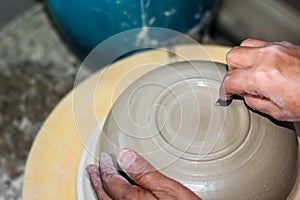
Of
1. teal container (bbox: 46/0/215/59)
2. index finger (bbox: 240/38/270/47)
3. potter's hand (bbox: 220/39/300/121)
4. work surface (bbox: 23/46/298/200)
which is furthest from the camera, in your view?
teal container (bbox: 46/0/215/59)

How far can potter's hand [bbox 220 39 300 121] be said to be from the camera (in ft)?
3.07

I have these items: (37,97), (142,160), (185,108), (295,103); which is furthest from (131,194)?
(37,97)

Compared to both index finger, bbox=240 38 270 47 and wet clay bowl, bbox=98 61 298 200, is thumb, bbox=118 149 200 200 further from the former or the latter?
index finger, bbox=240 38 270 47

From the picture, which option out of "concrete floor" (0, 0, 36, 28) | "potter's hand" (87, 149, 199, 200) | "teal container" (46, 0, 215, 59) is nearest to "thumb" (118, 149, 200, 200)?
"potter's hand" (87, 149, 199, 200)

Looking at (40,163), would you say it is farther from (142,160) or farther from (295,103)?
(295,103)

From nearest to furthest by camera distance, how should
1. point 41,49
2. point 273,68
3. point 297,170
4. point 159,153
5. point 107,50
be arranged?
point 273,68, point 159,153, point 297,170, point 107,50, point 41,49

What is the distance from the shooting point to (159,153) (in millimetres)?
1039

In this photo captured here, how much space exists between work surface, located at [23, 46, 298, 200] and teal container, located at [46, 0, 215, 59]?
154 mm

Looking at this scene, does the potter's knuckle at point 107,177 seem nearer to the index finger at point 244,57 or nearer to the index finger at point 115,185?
the index finger at point 115,185

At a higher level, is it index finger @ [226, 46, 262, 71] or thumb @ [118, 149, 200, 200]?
index finger @ [226, 46, 262, 71]

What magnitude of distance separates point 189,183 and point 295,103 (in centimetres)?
27

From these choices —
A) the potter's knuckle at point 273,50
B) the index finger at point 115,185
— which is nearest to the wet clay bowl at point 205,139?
the index finger at point 115,185

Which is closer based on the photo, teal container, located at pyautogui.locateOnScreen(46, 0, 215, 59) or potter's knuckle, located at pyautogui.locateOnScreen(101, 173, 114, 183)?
potter's knuckle, located at pyautogui.locateOnScreen(101, 173, 114, 183)

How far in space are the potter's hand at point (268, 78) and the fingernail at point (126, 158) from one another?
0.24 metres
